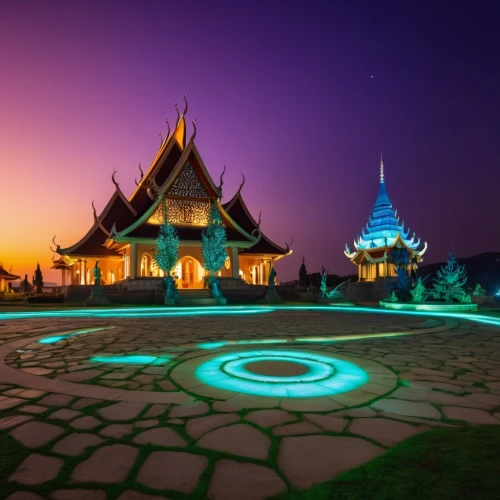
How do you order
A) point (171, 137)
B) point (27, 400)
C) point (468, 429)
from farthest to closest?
point (171, 137) < point (27, 400) < point (468, 429)

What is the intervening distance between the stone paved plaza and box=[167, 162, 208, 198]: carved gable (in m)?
20.0

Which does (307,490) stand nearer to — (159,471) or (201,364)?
(159,471)

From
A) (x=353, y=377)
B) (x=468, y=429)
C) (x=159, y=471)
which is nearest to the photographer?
(x=159, y=471)

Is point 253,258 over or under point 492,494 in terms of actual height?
over

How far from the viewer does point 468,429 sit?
248cm

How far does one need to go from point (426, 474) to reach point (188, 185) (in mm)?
24512

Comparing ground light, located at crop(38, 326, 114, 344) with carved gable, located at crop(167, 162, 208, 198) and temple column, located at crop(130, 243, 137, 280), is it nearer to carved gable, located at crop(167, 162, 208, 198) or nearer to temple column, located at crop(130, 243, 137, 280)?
temple column, located at crop(130, 243, 137, 280)

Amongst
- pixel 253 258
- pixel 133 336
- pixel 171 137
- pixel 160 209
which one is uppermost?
pixel 171 137

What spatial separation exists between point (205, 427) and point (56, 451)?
93 cm

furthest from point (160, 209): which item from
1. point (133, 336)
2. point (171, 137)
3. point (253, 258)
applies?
point (133, 336)

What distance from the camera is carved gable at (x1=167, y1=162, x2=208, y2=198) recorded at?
24781mm

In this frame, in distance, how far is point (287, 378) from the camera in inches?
148

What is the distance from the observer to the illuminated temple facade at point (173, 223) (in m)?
23.7

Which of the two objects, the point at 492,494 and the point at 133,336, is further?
the point at 133,336
